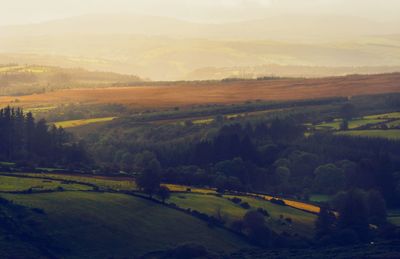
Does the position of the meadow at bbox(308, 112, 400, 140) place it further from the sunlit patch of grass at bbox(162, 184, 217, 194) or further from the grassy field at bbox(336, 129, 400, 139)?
the sunlit patch of grass at bbox(162, 184, 217, 194)

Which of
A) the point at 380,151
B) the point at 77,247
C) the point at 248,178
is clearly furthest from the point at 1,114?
the point at 77,247

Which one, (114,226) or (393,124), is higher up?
(393,124)

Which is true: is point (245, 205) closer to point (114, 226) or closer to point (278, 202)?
point (278, 202)

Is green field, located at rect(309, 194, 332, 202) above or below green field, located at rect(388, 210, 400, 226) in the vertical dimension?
above

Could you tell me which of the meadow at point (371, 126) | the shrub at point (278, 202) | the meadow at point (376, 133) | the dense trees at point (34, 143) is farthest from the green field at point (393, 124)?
the dense trees at point (34, 143)

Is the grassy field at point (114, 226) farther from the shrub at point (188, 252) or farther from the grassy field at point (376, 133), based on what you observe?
the grassy field at point (376, 133)

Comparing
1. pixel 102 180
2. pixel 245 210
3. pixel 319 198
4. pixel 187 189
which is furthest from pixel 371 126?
pixel 102 180

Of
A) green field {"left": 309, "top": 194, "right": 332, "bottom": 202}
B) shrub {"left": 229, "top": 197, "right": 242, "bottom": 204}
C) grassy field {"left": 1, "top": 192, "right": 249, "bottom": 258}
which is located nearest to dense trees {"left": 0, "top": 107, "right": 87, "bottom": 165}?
shrub {"left": 229, "top": 197, "right": 242, "bottom": 204}
